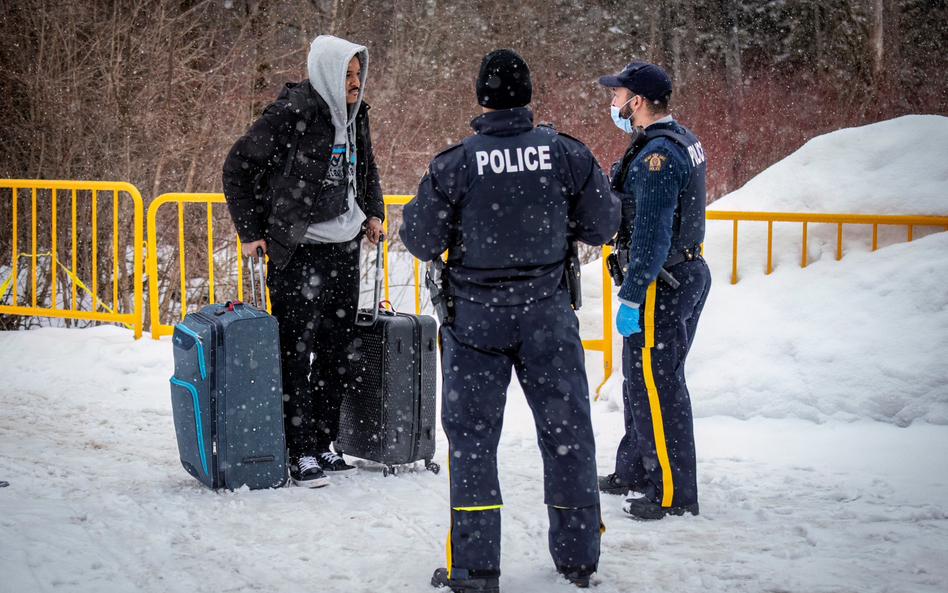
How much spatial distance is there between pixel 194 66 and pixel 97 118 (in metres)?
1.51

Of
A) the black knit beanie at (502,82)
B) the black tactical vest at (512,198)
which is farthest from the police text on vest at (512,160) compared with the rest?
the black knit beanie at (502,82)

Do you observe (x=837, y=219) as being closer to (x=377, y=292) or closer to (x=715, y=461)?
(x=715, y=461)

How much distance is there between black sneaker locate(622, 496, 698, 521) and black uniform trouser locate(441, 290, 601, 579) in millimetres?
843

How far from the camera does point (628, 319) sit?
3395 mm

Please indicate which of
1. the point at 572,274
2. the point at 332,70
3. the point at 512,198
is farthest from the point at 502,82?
the point at 332,70

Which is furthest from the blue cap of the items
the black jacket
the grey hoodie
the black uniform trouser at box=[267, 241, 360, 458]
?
the black uniform trouser at box=[267, 241, 360, 458]

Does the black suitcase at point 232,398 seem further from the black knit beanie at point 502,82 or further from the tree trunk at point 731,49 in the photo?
the tree trunk at point 731,49

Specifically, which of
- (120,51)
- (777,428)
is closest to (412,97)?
(120,51)

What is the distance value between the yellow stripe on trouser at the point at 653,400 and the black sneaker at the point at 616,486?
37cm

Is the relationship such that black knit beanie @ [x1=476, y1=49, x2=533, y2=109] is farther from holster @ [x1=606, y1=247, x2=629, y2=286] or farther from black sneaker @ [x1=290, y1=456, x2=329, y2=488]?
black sneaker @ [x1=290, y1=456, x2=329, y2=488]

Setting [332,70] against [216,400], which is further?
[332,70]

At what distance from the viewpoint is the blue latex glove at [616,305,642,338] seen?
339cm

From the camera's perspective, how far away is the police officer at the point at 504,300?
2.62m

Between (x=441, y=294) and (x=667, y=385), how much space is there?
1255mm
